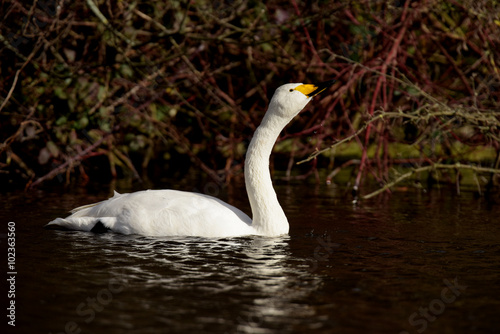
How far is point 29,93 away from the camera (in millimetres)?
12086

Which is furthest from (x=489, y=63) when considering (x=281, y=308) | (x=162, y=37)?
(x=281, y=308)

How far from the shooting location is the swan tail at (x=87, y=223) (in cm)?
794

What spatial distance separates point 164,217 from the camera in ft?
25.7

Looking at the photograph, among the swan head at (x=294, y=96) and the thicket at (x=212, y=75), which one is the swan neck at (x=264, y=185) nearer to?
the swan head at (x=294, y=96)

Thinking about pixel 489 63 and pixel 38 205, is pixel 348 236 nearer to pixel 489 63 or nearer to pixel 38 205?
pixel 38 205

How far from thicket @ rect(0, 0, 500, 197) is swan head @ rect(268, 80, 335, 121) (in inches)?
118

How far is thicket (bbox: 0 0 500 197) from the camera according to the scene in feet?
37.7
